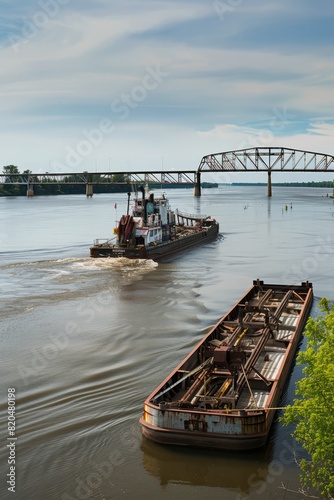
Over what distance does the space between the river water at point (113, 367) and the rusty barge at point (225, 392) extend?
0.48m

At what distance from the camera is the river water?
1352cm

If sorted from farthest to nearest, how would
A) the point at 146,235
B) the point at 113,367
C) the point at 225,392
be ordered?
the point at 146,235, the point at 113,367, the point at 225,392

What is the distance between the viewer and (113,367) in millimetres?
20766

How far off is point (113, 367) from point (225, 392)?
5957 mm

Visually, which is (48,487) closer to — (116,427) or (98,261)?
(116,427)

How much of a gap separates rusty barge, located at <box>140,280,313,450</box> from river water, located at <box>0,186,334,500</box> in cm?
48

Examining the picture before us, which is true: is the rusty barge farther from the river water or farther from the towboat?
the towboat

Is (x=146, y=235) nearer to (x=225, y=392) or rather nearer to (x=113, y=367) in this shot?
(x=113, y=367)

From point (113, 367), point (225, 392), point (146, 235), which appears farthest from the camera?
point (146, 235)

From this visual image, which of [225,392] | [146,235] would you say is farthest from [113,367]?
[146,235]

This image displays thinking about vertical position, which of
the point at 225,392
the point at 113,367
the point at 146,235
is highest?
the point at 146,235

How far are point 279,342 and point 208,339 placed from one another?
9.70 feet

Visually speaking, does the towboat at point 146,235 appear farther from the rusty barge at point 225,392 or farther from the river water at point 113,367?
the rusty barge at point 225,392

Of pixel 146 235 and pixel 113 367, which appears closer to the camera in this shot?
pixel 113 367
